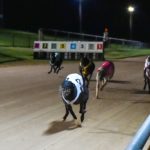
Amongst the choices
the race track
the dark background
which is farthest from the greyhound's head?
the dark background

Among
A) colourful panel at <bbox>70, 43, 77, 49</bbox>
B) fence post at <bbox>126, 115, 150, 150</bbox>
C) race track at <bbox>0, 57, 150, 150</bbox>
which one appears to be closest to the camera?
fence post at <bbox>126, 115, 150, 150</bbox>

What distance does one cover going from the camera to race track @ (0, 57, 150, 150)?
6.74m

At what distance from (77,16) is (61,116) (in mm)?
47080

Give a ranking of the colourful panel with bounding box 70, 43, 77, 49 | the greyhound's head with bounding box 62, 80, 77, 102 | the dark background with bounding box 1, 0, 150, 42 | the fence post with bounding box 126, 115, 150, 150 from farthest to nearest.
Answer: the dark background with bounding box 1, 0, 150, 42 → the colourful panel with bounding box 70, 43, 77, 49 → the greyhound's head with bounding box 62, 80, 77, 102 → the fence post with bounding box 126, 115, 150, 150

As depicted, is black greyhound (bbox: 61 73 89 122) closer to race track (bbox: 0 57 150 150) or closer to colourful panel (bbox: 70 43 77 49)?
race track (bbox: 0 57 150 150)

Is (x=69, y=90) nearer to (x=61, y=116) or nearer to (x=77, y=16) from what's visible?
(x=61, y=116)

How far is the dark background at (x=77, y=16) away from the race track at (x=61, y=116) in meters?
38.6

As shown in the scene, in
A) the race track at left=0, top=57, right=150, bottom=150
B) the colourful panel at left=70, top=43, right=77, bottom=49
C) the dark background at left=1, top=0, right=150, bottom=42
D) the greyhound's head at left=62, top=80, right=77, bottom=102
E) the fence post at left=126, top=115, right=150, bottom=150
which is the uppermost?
the dark background at left=1, top=0, right=150, bottom=42

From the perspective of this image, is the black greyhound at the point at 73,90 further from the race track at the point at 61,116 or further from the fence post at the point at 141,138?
the fence post at the point at 141,138

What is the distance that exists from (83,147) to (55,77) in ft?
34.1

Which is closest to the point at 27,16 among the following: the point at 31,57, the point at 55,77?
the point at 31,57

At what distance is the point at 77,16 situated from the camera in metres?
55.4

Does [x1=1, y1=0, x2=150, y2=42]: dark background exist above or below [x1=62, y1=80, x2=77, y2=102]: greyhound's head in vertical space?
above

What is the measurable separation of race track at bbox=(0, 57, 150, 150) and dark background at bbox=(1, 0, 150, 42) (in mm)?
38627
